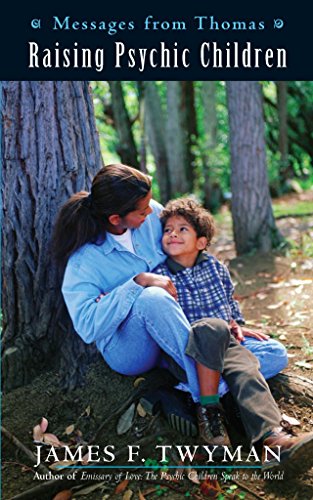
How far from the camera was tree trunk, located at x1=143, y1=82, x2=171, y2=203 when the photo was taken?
11695 millimetres

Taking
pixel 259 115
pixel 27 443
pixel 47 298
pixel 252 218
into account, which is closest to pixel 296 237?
pixel 252 218

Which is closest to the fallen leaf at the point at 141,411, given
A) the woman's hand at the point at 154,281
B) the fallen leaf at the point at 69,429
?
the fallen leaf at the point at 69,429

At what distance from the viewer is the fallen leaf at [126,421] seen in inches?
117

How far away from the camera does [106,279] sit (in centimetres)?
313

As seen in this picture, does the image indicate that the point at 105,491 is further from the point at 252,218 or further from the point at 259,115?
the point at 259,115

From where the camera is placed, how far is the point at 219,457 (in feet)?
8.99

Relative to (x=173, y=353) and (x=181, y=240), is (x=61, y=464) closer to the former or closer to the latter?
(x=173, y=353)

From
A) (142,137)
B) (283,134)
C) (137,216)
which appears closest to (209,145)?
(142,137)

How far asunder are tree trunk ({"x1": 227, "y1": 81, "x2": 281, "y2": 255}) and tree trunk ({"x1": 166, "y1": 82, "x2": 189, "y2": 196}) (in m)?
4.87

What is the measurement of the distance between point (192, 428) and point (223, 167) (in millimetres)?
9214

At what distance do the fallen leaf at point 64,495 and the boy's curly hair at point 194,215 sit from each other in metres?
1.59

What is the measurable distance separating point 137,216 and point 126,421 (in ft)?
3.72

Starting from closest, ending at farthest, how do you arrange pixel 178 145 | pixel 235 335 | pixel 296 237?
pixel 235 335 → pixel 296 237 → pixel 178 145

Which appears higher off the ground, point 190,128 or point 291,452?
point 190,128
